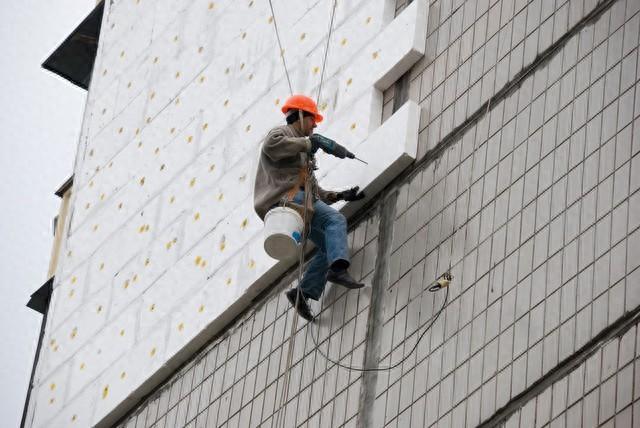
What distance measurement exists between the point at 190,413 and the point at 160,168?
9.81ft

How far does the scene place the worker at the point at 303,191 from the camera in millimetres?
10844

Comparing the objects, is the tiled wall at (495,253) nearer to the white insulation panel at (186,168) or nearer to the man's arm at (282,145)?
the white insulation panel at (186,168)

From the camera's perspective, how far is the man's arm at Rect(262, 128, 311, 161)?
35.6 ft

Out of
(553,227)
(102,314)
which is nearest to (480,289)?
(553,227)

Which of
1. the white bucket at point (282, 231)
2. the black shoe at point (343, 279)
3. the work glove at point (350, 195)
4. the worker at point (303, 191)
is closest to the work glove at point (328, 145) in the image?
the worker at point (303, 191)

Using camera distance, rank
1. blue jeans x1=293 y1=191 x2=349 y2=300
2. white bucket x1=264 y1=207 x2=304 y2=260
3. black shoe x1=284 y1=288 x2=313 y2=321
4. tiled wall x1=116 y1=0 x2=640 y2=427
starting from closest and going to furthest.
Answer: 1. tiled wall x1=116 y1=0 x2=640 y2=427
2. white bucket x1=264 y1=207 x2=304 y2=260
3. blue jeans x1=293 y1=191 x2=349 y2=300
4. black shoe x1=284 y1=288 x2=313 y2=321

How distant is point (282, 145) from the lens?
10898mm

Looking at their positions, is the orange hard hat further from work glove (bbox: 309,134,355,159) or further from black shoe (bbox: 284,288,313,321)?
black shoe (bbox: 284,288,313,321)

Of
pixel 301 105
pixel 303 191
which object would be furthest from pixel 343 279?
pixel 301 105

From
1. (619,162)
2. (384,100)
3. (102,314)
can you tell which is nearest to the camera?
(619,162)

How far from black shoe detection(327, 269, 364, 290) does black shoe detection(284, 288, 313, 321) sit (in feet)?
1.43

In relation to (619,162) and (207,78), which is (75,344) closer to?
(207,78)

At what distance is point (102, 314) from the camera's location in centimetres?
1386

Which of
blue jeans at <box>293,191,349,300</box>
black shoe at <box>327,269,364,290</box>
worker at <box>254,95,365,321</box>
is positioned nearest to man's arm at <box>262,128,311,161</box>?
worker at <box>254,95,365,321</box>
